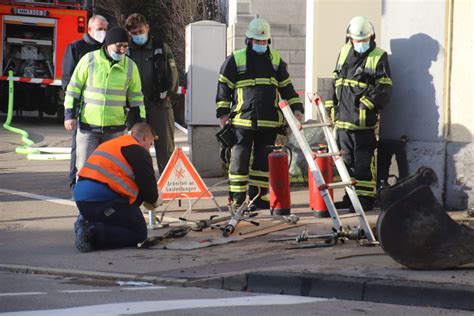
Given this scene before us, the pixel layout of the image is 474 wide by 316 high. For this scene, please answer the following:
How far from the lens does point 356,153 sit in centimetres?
1181

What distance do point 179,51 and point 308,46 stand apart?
1210cm

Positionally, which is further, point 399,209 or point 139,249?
point 139,249

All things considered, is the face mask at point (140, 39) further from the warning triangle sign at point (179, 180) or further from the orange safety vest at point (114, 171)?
the orange safety vest at point (114, 171)

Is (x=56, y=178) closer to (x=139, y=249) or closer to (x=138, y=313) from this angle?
(x=139, y=249)

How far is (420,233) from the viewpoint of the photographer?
7.98 m

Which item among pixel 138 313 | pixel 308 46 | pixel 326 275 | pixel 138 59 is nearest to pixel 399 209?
pixel 326 275

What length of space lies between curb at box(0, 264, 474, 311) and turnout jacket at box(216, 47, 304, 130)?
3747 millimetres

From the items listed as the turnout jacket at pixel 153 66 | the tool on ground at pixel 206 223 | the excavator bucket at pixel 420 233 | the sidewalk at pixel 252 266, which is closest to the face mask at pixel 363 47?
the sidewalk at pixel 252 266

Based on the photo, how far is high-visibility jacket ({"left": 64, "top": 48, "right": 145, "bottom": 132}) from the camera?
1124 centimetres

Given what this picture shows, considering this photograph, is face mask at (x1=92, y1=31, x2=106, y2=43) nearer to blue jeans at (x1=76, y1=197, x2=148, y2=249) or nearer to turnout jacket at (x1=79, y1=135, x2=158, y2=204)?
turnout jacket at (x1=79, y1=135, x2=158, y2=204)

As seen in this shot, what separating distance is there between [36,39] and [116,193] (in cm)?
1712

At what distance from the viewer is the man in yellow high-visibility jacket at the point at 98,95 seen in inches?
443

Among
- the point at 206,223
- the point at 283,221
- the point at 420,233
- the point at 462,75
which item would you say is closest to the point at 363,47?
the point at 462,75

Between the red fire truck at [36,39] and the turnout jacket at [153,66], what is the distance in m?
13.6
